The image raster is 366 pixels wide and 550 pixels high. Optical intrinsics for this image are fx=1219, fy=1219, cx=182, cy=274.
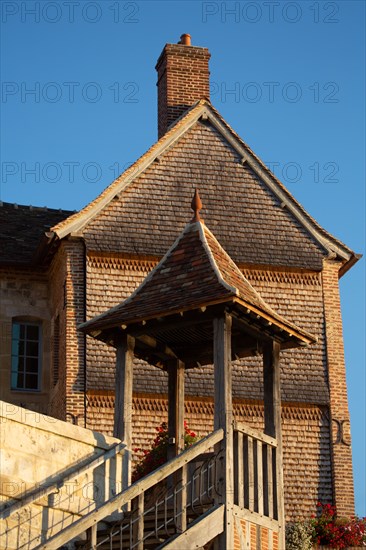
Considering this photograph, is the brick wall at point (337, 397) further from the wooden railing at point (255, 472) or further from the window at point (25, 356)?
the wooden railing at point (255, 472)

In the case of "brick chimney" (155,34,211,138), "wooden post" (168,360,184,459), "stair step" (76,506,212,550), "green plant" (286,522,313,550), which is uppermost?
"brick chimney" (155,34,211,138)

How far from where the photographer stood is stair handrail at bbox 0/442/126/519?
13.3 meters

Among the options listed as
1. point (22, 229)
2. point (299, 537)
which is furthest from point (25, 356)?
point (299, 537)

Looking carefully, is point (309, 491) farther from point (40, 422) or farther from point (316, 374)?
point (40, 422)

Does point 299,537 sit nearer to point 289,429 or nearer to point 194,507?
point 289,429

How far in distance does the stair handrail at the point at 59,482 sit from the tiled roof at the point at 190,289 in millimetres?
1597

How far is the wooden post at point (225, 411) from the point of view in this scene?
→ 45.6ft

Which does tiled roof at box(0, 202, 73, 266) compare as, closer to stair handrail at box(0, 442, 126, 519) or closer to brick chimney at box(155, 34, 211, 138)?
brick chimney at box(155, 34, 211, 138)

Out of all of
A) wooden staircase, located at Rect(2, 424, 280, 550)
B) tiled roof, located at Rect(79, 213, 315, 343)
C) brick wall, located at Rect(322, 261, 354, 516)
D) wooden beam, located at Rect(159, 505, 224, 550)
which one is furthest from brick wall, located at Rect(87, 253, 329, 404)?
wooden beam, located at Rect(159, 505, 224, 550)

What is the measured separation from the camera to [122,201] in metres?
25.1

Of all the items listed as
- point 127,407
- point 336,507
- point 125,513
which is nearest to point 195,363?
point 127,407

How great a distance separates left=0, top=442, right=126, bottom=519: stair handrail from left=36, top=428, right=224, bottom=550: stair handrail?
764mm

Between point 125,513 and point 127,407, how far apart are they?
1.52 metres

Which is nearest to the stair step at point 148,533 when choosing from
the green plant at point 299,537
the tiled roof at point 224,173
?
the green plant at point 299,537
